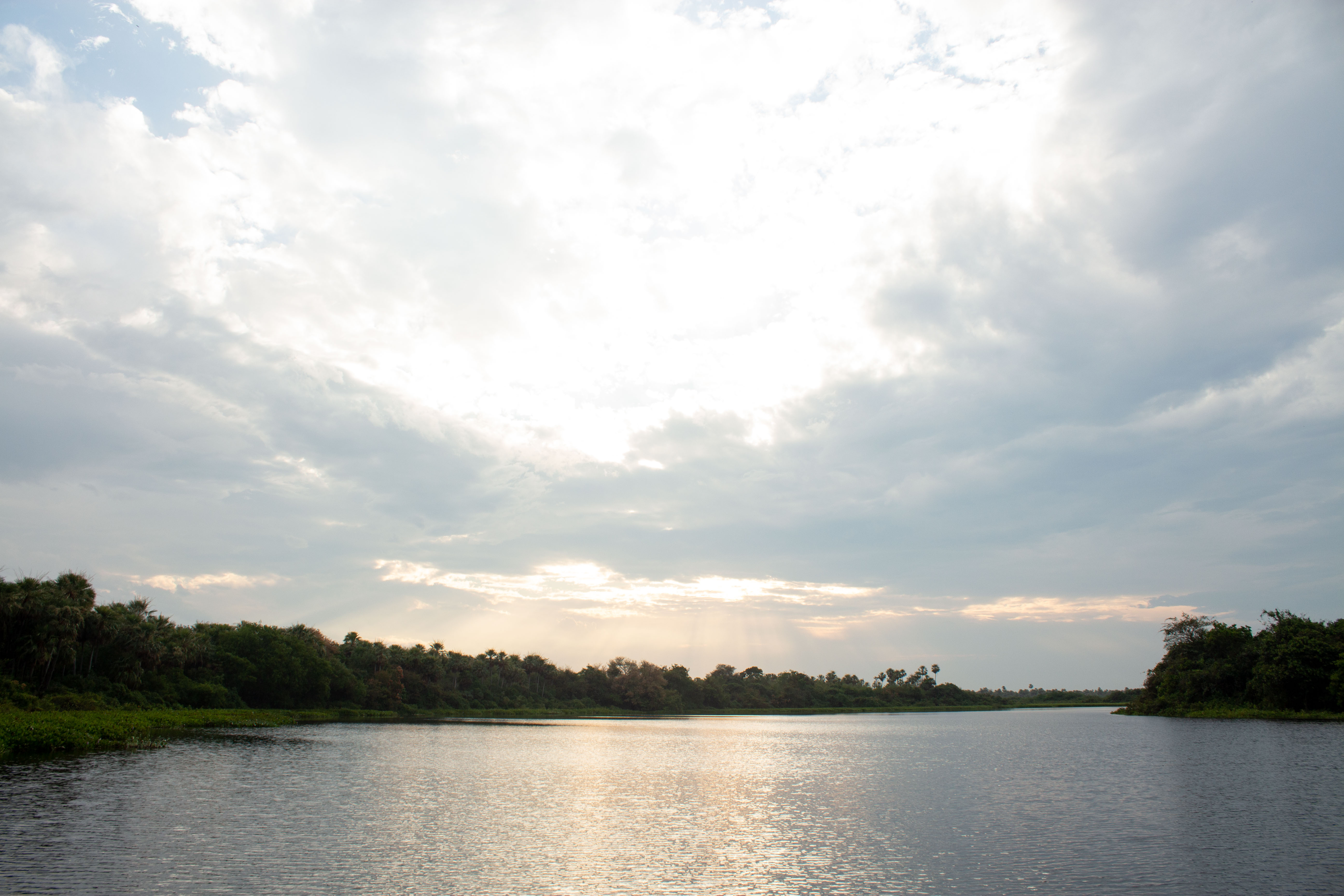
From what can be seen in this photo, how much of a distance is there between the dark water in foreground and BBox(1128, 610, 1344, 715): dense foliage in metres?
33.0

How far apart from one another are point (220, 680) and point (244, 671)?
13.4ft

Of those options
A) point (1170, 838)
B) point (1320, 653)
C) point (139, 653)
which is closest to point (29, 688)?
point (139, 653)

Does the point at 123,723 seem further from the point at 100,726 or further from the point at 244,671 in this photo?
the point at 244,671

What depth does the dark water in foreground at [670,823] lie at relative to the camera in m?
20.1

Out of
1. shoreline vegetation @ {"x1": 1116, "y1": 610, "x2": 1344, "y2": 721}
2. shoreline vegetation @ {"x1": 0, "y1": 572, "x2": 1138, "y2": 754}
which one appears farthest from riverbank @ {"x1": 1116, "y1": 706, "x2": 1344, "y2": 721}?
shoreline vegetation @ {"x1": 0, "y1": 572, "x2": 1138, "y2": 754}

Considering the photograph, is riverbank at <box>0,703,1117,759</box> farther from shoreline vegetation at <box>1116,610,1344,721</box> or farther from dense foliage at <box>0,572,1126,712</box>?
shoreline vegetation at <box>1116,610,1344,721</box>

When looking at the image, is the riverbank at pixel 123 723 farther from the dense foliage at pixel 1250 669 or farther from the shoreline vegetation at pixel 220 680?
the dense foliage at pixel 1250 669

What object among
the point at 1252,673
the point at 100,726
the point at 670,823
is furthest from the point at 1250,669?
the point at 100,726

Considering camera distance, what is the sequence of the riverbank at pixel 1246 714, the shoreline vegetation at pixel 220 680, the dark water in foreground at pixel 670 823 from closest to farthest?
the dark water in foreground at pixel 670 823
the shoreline vegetation at pixel 220 680
the riverbank at pixel 1246 714

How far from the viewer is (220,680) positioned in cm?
9206

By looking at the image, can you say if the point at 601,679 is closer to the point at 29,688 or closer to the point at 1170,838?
the point at 29,688

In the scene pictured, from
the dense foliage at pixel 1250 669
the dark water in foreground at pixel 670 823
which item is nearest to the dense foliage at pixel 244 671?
the dark water in foreground at pixel 670 823

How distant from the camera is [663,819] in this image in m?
29.9

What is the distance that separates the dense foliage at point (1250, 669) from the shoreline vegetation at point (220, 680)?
104755mm
